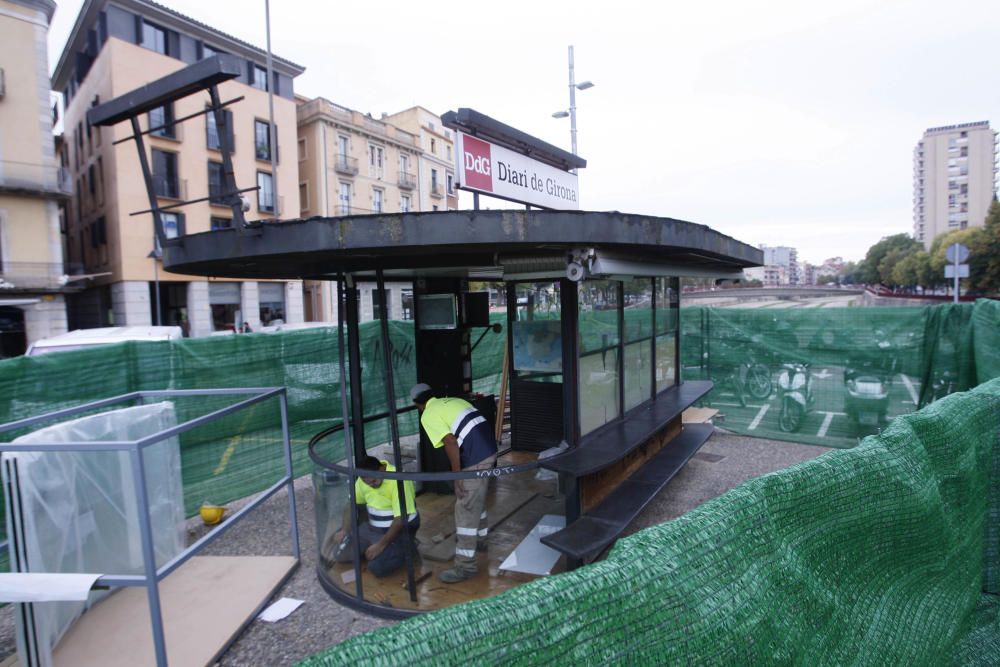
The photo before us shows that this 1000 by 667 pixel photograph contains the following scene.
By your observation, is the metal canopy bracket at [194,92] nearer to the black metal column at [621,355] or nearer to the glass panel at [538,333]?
the glass panel at [538,333]

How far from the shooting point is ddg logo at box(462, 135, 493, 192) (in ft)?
13.7

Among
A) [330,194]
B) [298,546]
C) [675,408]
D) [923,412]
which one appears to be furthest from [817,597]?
[330,194]

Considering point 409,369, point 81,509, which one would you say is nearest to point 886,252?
point 409,369

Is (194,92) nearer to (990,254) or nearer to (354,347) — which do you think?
(354,347)

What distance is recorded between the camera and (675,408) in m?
6.74

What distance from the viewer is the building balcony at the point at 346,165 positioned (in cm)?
3650

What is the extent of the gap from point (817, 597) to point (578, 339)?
307 centimetres

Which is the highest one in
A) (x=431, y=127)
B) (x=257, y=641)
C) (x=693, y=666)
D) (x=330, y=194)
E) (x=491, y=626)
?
(x=431, y=127)

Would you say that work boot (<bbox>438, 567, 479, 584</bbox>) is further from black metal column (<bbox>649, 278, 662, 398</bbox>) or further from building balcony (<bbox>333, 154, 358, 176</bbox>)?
building balcony (<bbox>333, 154, 358, 176</bbox>)

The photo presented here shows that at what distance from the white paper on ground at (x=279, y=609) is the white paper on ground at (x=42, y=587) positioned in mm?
1452

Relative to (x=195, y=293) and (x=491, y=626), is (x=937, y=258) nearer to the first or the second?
(x=195, y=293)

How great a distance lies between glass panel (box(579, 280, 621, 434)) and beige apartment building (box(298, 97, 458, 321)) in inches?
1093

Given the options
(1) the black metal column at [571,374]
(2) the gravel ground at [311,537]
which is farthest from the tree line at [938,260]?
(1) the black metal column at [571,374]

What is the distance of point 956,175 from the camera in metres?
107
